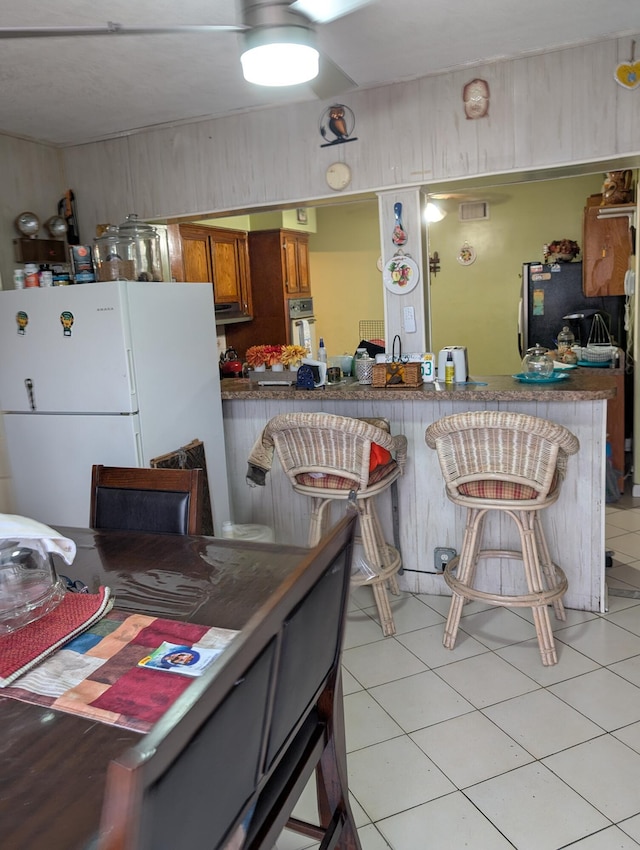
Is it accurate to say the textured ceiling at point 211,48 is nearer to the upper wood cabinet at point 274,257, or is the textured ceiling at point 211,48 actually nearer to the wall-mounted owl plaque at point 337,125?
the wall-mounted owl plaque at point 337,125

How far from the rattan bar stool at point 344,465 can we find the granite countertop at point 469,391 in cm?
22

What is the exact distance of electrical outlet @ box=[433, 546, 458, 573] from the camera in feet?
10.4

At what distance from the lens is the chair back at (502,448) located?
2.38 meters

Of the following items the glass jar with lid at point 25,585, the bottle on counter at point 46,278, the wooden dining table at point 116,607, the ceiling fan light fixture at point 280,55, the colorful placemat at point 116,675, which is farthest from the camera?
the bottle on counter at point 46,278

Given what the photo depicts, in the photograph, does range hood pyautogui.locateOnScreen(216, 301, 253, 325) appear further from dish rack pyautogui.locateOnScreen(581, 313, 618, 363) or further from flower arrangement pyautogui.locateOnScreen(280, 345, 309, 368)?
dish rack pyautogui.locateOnScreen(581, 313, 618, 363)

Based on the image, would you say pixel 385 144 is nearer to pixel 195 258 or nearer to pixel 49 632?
pixel 195 258

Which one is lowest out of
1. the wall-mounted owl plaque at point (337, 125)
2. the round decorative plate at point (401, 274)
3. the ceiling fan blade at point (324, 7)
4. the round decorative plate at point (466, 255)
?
the round decorative plate at point (401, 274)

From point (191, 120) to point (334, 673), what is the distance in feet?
10.9

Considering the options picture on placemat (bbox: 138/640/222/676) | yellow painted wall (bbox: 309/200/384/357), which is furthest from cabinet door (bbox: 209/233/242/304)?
picture on placemat (bbox: 138/640/222/676)

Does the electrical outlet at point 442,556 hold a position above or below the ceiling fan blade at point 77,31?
below

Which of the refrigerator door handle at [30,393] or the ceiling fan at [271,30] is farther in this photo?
the refrigerator door handle at [30,393]

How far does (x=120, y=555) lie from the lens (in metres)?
1.83

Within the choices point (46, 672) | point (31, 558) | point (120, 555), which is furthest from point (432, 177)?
point (46, 672)

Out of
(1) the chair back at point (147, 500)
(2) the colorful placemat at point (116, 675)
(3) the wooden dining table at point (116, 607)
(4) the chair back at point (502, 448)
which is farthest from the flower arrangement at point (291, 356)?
(2) the colorful placemat at point (116, 675)
